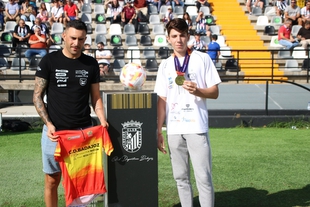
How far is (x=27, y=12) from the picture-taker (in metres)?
18.0

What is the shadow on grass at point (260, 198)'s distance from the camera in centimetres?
564

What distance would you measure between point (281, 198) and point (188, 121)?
192cm

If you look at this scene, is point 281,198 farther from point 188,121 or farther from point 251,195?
point 188,121

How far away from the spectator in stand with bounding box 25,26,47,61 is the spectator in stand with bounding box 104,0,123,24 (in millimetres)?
3382

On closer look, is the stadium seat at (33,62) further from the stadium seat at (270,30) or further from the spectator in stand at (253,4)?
the spectator in stand at (253,4)

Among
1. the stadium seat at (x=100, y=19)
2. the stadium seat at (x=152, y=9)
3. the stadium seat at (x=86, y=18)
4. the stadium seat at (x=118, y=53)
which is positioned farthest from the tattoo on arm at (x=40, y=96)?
the stadium seat at (x=152, y=9)

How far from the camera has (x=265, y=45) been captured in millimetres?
19062

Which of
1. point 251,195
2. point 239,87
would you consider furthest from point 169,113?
point 239,87

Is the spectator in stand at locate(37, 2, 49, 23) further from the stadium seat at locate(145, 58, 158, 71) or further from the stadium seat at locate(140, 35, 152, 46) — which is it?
the stadium seat at locate(145, 58, 158, 71)

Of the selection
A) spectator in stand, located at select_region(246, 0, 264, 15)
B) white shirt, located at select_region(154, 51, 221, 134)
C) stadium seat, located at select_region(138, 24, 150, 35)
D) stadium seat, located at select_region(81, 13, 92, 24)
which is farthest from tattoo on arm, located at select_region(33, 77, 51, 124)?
spectator in stand, located at select_region(246, 0, 264, 15)

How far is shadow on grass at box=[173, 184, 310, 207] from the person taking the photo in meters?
5.64

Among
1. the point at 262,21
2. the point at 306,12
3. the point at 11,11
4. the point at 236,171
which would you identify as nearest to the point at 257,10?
the point at 262,21

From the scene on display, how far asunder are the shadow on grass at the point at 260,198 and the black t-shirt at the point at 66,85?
5.77ft

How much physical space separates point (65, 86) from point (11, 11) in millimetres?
14714
